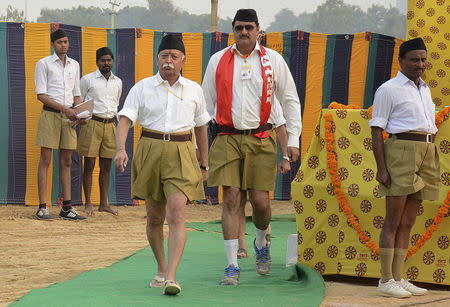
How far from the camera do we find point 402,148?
629 centimetres

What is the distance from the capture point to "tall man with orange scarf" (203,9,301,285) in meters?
6.97

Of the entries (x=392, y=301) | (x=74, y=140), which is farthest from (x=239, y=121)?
(x=74, y=140)

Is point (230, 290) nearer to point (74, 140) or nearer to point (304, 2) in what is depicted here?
point (74, 140)

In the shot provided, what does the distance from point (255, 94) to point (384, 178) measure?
123cm

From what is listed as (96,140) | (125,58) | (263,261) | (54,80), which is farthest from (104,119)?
(263,261)

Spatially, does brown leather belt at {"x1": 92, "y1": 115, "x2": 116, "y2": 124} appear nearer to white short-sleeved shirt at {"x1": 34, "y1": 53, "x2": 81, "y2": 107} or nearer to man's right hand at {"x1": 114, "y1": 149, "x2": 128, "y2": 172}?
white short-sleeved shirt at {"x1": 34, "y1": 53, "x2": 81, "y2": 107}

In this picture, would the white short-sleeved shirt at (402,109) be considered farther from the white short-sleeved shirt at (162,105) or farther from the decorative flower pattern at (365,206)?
the white short-sleeved shirt at (162,105)

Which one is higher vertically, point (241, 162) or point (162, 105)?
point (162, 105)

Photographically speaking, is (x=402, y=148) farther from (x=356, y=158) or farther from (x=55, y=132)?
(x=55, y=132)

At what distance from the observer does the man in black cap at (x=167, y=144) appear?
632 centimetres

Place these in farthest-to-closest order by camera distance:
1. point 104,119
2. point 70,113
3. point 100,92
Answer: point 104,119 → point 100,92 → point 70,113

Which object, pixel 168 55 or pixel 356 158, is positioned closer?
pixel 168 55

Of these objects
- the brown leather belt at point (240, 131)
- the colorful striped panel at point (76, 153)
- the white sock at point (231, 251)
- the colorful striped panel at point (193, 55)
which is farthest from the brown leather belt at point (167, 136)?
the colorful striped panel at point (193, 55)

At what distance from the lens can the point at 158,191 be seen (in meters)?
6.45
